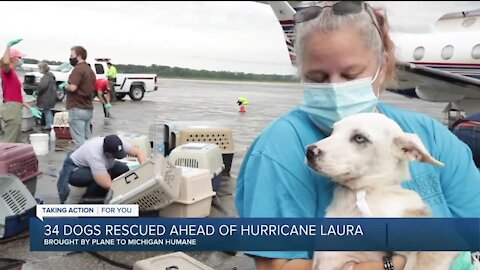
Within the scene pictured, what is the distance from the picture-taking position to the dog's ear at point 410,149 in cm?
100

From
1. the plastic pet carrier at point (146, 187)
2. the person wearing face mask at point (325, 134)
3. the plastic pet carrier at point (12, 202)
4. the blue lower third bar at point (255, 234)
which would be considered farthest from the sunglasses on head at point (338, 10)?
the plastic pet carrier at point (12, 202)

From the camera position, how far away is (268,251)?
40.4 inches

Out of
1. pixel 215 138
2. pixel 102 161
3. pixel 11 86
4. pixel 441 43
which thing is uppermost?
Result: pixel 441 43

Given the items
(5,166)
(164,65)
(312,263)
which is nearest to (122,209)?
(164,65)

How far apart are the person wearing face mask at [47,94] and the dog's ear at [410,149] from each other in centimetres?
90

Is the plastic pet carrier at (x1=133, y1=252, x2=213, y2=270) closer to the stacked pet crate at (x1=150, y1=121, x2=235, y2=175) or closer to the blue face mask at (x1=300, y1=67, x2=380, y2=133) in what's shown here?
the stacked pet crate at (x1=150, y1=121, x2=235, y2=175)

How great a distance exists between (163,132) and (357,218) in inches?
57.8

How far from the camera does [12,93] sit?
161 centimetres

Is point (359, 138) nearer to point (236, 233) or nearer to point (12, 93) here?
point (236, 233)

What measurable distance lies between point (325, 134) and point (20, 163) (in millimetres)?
2116

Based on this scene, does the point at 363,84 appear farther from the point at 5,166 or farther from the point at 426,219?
the point at 5,166

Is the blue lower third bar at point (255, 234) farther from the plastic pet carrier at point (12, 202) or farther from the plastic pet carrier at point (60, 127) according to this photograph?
the plastic pet carrier at point (60, 127)

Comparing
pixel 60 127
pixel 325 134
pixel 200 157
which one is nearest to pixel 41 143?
pixel 60 127

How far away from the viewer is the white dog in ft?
3.29
